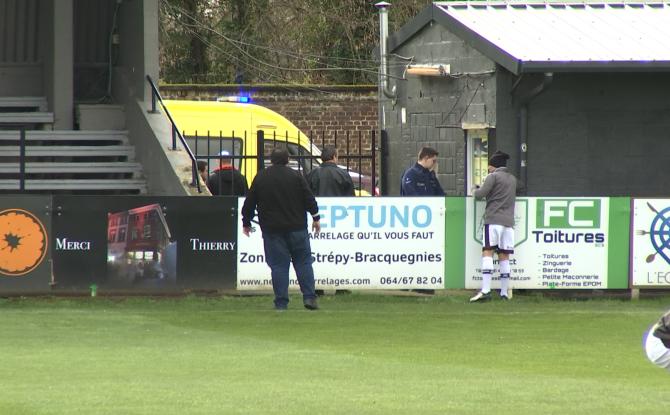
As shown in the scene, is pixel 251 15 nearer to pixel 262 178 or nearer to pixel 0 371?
pixel 262 178

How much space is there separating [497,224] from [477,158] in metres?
3.16

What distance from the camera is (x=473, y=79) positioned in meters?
20.3

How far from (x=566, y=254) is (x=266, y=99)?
15.2 m

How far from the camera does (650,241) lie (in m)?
18.1

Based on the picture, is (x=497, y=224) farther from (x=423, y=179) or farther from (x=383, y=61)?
(x=383, y=61)

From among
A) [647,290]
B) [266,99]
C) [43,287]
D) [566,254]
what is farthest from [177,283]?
[266,99]

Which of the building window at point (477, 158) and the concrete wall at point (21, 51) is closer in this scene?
the building window at point (477, 158)

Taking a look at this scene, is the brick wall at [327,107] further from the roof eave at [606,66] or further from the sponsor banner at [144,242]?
the sponsor banner at [144,242]

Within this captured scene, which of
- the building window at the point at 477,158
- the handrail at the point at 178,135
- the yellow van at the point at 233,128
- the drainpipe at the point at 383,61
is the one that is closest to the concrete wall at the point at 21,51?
the handrail at the point at 178,135

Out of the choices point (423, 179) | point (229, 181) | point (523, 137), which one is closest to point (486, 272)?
point (423, 179)

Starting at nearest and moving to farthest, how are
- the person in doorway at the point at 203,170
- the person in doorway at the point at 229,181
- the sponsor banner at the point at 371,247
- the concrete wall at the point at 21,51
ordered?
the sponsor banner at the point at 371,247, the person in doorway at the point at 229,181, the person in doorway at the point at 203,170, the concrete wall at the point at 21,51

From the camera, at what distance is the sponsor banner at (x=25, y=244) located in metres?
17.2

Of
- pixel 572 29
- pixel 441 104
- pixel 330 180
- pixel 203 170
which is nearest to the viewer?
pixel 330 180

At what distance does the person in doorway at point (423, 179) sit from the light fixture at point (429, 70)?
2607 millimetres
